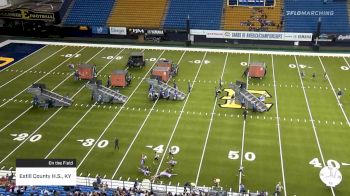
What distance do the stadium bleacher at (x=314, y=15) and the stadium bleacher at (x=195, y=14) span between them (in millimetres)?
8447

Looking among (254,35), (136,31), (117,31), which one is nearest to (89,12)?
(117,31)

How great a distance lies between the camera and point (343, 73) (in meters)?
37.6

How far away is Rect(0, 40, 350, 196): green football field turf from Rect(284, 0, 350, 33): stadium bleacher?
8788 mm

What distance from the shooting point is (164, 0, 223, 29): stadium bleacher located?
49.7 metres

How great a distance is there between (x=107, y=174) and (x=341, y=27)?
35.3 metres

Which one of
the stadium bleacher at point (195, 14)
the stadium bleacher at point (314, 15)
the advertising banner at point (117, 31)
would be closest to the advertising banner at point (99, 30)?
the advertising banner at point (117, 31)

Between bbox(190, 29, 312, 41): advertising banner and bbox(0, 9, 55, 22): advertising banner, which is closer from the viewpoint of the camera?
bbox(190, 29, 312, 41): advertising banner

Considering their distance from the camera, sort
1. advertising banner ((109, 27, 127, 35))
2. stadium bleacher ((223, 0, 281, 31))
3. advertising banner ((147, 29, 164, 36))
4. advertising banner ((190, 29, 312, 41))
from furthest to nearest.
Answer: advertising banner ((109, 27, 127, 35))
advertising banner ((147, 29, 164, 36))
stadium bleacher ((223, 0, 281, 31))
advertising banner ((190, 29, 312, 41))

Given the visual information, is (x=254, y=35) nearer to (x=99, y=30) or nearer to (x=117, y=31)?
(x=117, y=31)

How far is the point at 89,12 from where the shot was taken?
53844 millimetres

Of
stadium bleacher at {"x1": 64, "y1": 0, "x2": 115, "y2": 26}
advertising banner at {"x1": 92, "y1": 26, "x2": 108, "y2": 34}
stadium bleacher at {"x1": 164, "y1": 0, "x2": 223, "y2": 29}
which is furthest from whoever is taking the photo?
stadium bleacher at {"x1": 64, "y1": 0, "x2": 115, "y2": 26}

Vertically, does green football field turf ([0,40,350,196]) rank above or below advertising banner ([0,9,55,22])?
below

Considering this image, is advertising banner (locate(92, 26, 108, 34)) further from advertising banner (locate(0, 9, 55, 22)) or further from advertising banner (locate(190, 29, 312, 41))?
advertising banner (locate(190, 29, 312, 41))

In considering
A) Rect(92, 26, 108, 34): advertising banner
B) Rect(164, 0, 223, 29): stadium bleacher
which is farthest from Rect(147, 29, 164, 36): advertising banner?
Rect(92, 26, 108, 34): advertising banner
